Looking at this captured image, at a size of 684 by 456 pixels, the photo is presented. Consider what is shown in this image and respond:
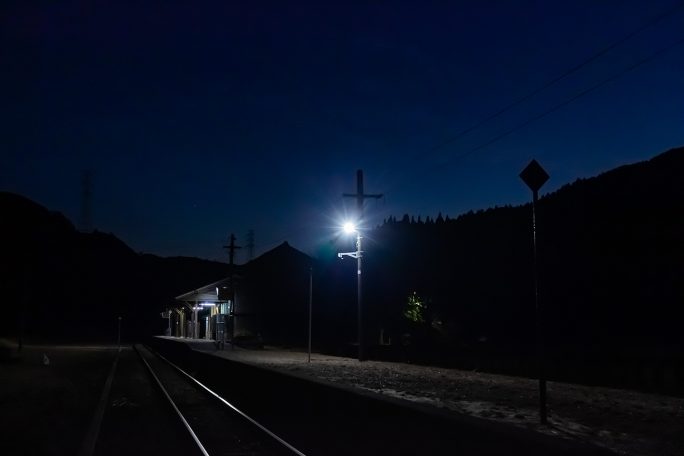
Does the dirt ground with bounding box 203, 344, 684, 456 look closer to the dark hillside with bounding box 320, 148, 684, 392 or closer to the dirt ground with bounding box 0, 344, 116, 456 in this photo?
the dark hillside with bounding box 320, 148, 684, 392

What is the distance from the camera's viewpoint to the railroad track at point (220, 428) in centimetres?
1103

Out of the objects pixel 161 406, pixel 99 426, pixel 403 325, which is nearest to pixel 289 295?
pixel 403 325

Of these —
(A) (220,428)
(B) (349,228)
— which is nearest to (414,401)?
(A) (220,428)

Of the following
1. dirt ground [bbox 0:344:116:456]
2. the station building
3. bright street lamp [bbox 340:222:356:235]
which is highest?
bright street lamp [bbox 340:222:356:235]

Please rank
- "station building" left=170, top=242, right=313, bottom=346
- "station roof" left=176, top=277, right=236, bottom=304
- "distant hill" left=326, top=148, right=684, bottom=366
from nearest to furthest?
1. "distant hill" left=326, top=148, right=684, bottom=366
2. "station building" left=170, top=242, right=313, bottom=346
3. "station roof" left=176, top=277, right=236, bottom=304

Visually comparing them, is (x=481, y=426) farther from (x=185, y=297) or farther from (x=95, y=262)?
(x=95, y=262)

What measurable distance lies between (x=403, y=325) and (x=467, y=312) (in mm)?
5879

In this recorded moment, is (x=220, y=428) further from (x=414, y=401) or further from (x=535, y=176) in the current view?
(x=535, y=176)

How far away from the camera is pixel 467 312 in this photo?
152 feet

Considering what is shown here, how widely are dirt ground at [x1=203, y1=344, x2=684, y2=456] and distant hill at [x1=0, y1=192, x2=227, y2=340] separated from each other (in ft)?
319

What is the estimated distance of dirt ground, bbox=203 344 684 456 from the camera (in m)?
10.2

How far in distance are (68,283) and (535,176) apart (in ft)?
557

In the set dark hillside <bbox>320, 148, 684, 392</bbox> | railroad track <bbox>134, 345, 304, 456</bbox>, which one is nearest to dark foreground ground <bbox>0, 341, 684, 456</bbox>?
railroad track <bbox>134, 345, 304, 456</bbox>

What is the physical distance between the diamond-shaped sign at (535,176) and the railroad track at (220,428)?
551cm
